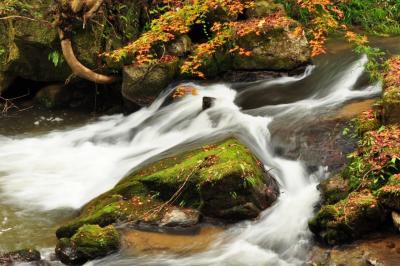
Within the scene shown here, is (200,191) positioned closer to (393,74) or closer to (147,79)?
(393,74)

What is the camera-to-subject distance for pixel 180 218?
6621 millimetres

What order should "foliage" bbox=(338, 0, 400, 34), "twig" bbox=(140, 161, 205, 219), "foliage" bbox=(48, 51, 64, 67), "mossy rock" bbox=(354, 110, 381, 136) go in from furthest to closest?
"foliage" bbox=(338, 0, 400, 34) → "foliage" bbox=(48, 51, 64, 67) → "mossy rock" bbox=(354, 110, 381, 136) → "twig" bbox=(140, 161, 205, 219)

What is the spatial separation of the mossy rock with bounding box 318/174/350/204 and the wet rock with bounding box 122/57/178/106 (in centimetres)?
499

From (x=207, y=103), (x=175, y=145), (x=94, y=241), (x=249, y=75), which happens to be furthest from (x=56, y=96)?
(x=94, y=241)

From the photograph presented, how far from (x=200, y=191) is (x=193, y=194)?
178mm

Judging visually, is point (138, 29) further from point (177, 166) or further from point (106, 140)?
point (177, 166)

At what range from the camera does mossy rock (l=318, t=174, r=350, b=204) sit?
6.28 meters

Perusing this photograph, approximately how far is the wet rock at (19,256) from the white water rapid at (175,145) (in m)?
0.75

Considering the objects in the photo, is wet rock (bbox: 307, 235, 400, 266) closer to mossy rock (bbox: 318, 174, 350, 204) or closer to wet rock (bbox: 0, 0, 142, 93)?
mossy rock (bbox: 318, 174, 350, 204)

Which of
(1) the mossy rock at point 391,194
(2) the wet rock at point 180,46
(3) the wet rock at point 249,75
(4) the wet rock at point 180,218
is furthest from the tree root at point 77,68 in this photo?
(1) the mossy rock at point 391,194

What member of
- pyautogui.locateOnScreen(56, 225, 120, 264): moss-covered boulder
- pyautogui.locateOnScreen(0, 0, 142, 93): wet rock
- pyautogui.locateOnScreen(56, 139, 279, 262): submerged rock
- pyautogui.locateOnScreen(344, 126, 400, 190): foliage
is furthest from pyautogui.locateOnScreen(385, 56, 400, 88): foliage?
pyautogui.locateOnScreen(0, 0, 142, 93): wet rock

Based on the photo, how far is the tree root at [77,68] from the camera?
437 inches

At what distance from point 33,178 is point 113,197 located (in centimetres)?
233

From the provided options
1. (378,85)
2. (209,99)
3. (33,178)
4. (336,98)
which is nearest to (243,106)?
(209,99)
